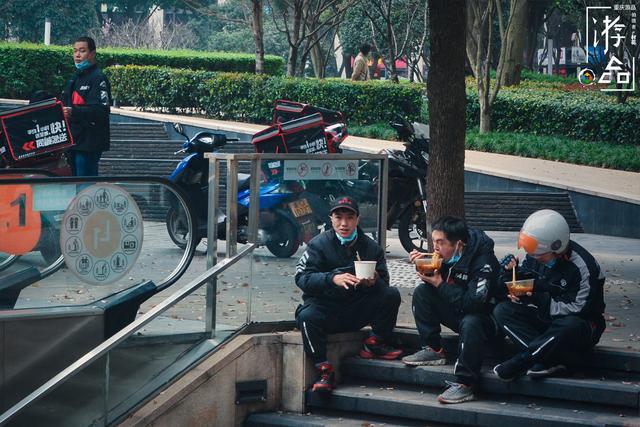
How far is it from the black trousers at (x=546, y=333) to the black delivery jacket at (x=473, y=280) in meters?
0.13

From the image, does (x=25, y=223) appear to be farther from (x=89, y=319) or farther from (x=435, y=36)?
(x=435, y=36)

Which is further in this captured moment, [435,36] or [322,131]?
[322,131]

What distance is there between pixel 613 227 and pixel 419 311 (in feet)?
25.4

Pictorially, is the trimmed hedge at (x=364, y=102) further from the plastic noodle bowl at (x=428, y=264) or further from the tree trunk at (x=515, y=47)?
the plastic noodle bowl at (x=428, y=264)

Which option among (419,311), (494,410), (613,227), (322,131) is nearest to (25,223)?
(419,311)

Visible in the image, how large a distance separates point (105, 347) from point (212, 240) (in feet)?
4.37

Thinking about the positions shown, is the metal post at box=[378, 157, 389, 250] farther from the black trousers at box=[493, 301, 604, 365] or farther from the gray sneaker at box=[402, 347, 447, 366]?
the black trousers at box=[493, 301, 604, 365]

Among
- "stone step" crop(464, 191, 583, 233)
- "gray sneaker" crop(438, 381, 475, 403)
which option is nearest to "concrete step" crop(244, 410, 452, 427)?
"gray sneaker" crop(438, 381, 475, 403)

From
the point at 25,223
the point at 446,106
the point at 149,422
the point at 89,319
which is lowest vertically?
the point at 149,422

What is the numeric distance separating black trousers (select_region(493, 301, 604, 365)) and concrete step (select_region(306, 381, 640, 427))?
296mm

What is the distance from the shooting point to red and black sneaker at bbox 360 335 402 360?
7.82 m

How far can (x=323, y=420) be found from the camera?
24.5ft

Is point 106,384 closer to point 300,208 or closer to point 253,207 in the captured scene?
point 253,207

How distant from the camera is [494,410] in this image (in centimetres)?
696
